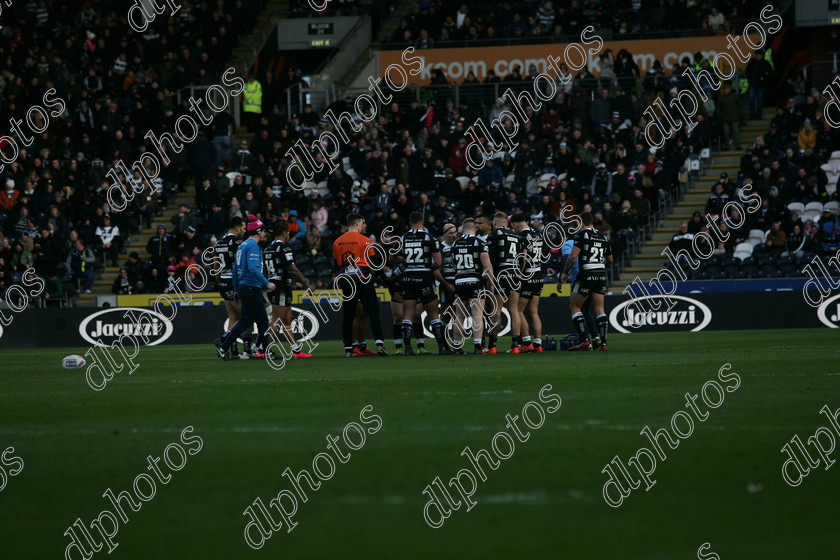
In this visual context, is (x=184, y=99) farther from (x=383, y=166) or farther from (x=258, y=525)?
(x=258, y=525)

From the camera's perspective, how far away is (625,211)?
97.3 feet

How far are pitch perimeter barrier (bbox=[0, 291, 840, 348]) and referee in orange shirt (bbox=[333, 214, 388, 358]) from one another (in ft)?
26.8

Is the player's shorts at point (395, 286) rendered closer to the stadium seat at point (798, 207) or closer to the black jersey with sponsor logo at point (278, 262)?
the black jersey with sponsor logo at point (278, 262)

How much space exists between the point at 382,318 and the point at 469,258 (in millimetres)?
9573

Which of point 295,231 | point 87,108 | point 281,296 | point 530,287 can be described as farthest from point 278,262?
point 87,108

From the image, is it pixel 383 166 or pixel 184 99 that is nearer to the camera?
pixel 383 166

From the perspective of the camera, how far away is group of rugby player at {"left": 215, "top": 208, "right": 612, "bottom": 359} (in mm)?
18547

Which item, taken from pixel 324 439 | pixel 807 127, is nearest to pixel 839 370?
pixel 324 439

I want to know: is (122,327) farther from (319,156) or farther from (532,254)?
(532,254)

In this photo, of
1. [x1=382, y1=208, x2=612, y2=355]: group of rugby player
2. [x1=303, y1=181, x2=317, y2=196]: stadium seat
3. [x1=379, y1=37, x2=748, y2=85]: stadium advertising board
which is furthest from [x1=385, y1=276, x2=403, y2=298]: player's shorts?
[x1=379, y1=37, x2=748, y2=85]: stadium advertising board

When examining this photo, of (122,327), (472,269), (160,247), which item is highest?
(160,247)

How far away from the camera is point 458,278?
1858 cm

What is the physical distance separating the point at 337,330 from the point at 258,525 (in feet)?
73.8

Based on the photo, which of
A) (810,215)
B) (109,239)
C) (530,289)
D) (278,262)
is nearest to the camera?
(530,289)
